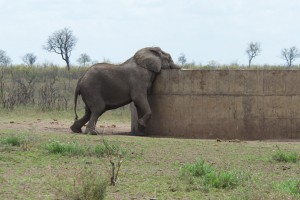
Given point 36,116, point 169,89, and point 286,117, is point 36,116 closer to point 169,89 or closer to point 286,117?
point 169,89

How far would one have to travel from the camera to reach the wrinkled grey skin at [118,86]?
14.0m

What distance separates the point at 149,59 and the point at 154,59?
11 centimetres

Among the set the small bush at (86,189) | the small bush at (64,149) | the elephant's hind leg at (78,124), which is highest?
the elephant's hind leg at (78,124)

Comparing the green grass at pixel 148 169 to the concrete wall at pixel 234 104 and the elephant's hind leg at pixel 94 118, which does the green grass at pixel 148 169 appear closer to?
the elephant's hind leg at pixel 94 118

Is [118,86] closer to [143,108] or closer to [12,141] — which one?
[143,108]

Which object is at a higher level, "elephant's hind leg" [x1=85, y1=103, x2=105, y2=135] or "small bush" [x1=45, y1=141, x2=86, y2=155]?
"elephant's hind leg" [x1=85, y1=103, x2=105, y2=135]

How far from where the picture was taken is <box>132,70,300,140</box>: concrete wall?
1364 cm

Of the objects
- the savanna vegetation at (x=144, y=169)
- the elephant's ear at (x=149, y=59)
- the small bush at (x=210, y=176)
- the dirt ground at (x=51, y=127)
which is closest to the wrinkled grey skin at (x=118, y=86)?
the elephant's ear at (x=149, y=59)

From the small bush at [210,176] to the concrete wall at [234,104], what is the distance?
5348mm

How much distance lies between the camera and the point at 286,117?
44.8ft

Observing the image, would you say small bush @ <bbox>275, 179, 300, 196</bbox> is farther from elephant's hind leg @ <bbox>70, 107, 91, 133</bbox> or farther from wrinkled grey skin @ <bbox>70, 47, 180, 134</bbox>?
elephant's hind leg @ <bbox>70, 107, 91, 133</bbox>

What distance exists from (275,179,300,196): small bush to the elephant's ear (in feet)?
22.2

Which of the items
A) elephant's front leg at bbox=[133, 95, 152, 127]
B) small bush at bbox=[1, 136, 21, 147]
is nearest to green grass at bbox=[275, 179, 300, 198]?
small bush at bbox=[1, 136, 21, 147]

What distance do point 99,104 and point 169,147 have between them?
10.2ft
